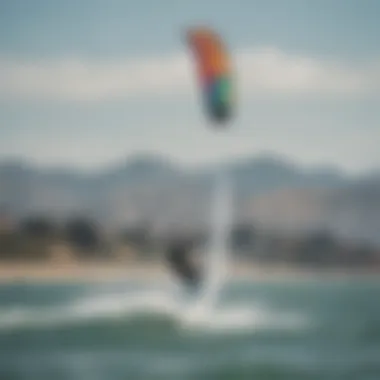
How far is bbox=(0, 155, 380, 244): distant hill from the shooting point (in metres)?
1.63

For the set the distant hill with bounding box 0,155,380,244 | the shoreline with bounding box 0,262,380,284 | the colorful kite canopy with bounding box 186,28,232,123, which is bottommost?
the shoreline with bounding box 0,262,380,284

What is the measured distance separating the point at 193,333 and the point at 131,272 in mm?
176

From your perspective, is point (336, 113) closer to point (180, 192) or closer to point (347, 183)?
point (347, 183)

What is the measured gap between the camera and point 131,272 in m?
1.64

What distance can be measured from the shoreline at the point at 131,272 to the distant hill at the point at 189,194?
82 millimetres

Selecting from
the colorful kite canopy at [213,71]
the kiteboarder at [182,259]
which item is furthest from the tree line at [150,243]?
the colorful kite canopy at [213,71]

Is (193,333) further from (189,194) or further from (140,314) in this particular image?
(189,194)

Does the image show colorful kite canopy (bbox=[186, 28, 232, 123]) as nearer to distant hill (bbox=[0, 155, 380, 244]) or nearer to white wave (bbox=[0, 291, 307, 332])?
distant hill (bbox=[0, 155, 380, 244])

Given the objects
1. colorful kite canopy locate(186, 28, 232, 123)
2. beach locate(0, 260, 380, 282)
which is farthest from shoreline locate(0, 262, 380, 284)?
colorful kite canopy locate(186, 28, 232, 123)

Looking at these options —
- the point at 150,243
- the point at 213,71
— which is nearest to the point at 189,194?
the point at 150,243

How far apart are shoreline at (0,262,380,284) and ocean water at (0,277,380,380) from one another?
0.01 meters

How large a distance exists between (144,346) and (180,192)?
1.05 ft

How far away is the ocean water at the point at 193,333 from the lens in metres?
1.62

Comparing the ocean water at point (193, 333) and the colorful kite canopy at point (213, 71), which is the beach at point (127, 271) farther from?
the colorful kite canopy at point (213, 71)
